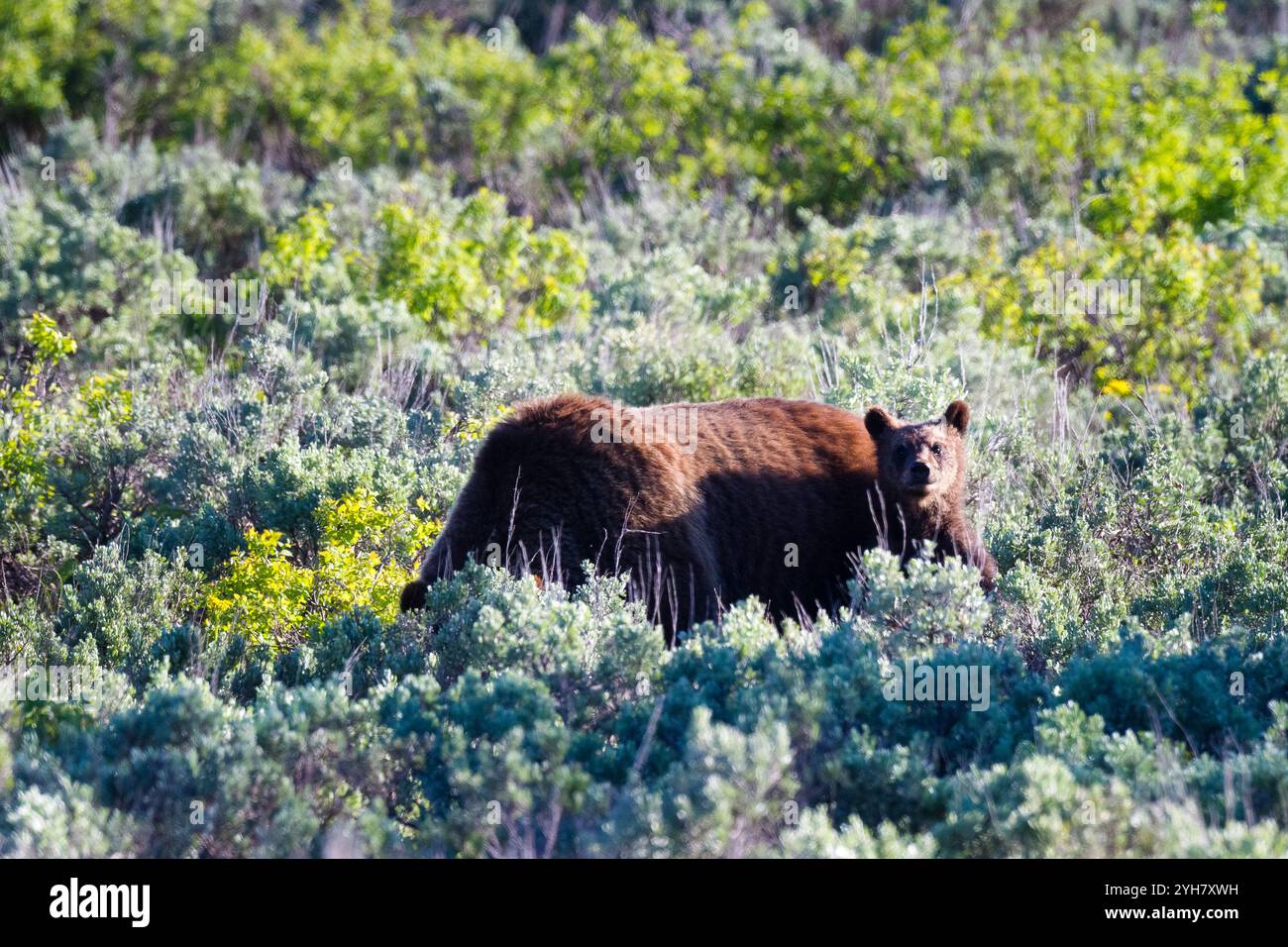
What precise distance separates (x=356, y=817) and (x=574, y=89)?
14.7m

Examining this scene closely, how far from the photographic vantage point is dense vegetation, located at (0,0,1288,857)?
5184mm

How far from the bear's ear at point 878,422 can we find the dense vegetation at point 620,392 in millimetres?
1149

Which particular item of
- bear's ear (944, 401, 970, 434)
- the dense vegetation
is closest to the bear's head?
bear's ear (944, 401, 970, 434)

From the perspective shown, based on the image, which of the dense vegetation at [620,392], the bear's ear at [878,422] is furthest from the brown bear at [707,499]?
the dense vegetation at [620,392]

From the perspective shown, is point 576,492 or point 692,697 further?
point 576,492

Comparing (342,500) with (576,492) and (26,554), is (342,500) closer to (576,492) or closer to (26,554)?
(576,492)

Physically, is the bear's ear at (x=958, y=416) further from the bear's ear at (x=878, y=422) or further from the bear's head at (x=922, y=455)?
the bear's ear at (x=878, y=422)

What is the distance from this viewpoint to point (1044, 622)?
23.8ft

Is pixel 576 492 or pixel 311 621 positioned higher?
pixel 576 492

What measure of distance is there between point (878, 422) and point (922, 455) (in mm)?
404

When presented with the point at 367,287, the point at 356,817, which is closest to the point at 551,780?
the point at 356,817

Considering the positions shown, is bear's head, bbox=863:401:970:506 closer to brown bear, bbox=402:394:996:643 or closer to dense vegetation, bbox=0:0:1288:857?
brown bear, bbox=402:394:996:643

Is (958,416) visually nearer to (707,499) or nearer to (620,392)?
(707,499)
